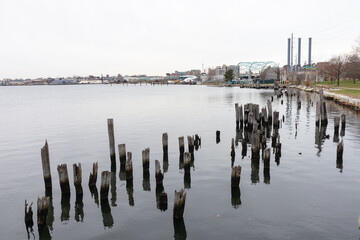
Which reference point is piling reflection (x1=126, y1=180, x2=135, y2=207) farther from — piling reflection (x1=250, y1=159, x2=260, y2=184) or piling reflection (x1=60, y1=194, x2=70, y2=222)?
piling reflection (x1=250, y1=159, x2=260, y2=184)

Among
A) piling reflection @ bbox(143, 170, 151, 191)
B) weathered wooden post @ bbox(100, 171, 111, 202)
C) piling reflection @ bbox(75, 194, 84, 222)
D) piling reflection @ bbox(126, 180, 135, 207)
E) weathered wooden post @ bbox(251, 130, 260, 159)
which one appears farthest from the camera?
weathered wooden post @ bbox(251, 130, 260, 159)

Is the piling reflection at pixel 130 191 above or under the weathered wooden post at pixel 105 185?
under

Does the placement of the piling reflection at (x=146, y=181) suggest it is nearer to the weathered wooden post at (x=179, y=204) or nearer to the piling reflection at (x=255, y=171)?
the weathered wooden post at (x=179, y=204)

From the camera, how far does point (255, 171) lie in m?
17.3

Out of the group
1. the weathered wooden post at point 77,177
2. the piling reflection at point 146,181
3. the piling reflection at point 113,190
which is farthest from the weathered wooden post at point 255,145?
the weathered wooden post at point 77,177

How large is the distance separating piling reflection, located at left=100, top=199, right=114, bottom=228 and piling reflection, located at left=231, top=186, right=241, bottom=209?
527 cm

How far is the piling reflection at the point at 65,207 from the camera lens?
12.4 metres

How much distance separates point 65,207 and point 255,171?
1043 centimetres

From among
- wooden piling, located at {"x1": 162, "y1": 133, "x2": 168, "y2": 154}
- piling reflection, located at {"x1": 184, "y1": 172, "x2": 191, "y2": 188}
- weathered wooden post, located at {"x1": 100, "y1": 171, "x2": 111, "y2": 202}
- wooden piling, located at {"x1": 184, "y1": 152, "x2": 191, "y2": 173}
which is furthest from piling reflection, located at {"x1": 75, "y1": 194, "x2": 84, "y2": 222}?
wooden piling, located at {"x1": 162, "y1": 133, "x2": 168, "y2": 154}

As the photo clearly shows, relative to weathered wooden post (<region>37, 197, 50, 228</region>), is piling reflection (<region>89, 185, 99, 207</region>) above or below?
below

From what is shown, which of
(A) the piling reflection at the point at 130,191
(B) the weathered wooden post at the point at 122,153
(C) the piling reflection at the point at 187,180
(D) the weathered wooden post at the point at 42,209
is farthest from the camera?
(B) the weathered wooden post at the point at 122,153

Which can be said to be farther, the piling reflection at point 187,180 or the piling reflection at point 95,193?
the piling reflection at point 187,180

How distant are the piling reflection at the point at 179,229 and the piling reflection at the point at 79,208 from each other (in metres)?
3.94

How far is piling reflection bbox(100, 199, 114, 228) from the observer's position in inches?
461
